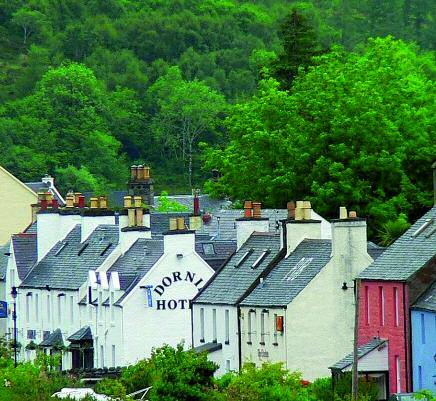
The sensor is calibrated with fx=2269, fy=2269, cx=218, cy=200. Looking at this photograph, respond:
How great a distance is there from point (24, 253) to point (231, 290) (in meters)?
25.2

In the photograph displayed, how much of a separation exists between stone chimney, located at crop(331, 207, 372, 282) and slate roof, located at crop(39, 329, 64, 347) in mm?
22704

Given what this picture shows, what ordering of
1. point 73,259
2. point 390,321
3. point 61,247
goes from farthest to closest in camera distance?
point 61,247
point 73,259
point 390,321

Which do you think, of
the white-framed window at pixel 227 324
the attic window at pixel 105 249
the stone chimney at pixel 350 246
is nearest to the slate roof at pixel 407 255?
the stone chimney at pixel 350 246

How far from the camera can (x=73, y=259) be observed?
104500 millimetres

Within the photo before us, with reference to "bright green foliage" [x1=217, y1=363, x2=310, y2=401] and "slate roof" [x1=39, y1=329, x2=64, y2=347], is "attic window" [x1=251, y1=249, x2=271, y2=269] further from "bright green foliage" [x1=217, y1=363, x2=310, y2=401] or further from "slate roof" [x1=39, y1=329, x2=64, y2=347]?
"slate roof" [x1=39, y1=329, x2=64, y2=347]

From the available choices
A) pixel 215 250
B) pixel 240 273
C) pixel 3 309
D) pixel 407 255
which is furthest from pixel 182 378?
pixel 3 309

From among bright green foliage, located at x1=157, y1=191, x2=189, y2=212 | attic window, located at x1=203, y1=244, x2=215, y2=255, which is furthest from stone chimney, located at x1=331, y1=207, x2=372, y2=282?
bright green foliage, located at x1=157, y1=191, x2=189, y2=212

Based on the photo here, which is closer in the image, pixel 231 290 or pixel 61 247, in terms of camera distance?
pixel 231 290

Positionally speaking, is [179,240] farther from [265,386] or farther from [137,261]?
[265,386]

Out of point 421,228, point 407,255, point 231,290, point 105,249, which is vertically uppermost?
point 105,249

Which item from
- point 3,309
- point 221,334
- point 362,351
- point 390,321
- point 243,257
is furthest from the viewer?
point 3,309

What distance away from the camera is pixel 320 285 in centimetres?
8150

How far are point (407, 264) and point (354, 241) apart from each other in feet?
22.7

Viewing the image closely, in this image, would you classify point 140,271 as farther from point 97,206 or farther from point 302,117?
point 302,117
